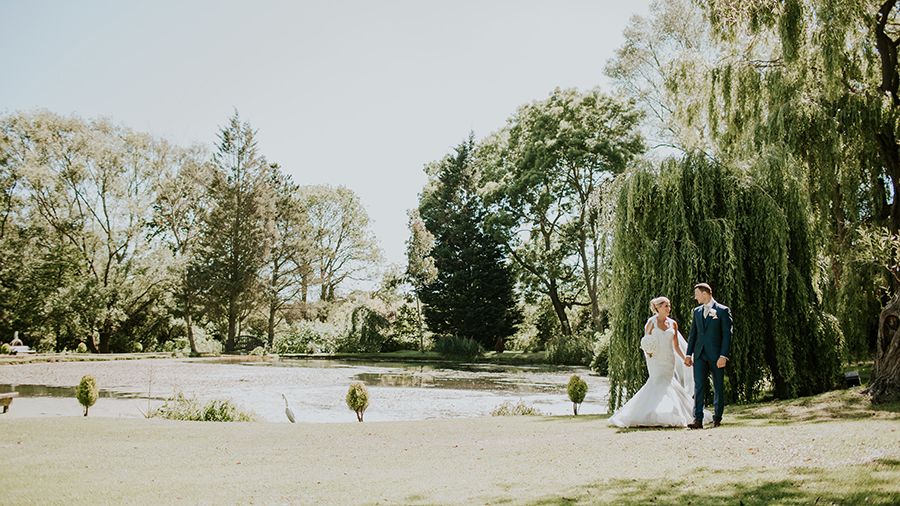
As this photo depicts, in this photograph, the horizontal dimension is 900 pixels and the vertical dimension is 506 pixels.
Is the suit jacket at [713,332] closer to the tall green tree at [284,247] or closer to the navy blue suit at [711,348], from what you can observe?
the navy blue suit at [711,348]

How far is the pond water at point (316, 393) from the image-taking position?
1172cm

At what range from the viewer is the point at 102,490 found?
4.70 meters

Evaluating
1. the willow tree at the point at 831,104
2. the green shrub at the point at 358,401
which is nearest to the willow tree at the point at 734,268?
the willow tree at the point at 831,104

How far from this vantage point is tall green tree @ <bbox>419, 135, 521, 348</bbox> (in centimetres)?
3962

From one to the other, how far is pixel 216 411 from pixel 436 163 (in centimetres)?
3972

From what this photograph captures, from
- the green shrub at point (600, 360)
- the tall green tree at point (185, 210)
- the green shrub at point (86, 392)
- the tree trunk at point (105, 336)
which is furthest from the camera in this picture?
the tall green tree at point (185, 210)

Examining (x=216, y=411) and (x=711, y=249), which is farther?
(x=216, y=411)

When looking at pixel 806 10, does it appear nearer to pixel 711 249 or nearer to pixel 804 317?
pixel 711 249

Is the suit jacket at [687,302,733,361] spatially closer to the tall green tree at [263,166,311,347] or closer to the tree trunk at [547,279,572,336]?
the tree trunk at [547,279,572,336]

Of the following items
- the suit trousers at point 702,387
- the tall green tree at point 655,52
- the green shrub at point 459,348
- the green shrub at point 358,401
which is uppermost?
the tall green tree at point 655,52

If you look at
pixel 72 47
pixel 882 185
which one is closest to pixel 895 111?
pixel 882 185

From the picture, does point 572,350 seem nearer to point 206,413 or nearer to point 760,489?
point 206,413

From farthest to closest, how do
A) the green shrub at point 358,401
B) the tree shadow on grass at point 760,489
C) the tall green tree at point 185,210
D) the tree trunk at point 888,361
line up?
the tall green tree at point 185,210 → the green shrub at point 358,401 → the tree trunk at point 888,361 → the tree shadow on grass at point 760,489

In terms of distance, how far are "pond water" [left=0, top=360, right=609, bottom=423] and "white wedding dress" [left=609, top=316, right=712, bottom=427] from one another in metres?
3.85
